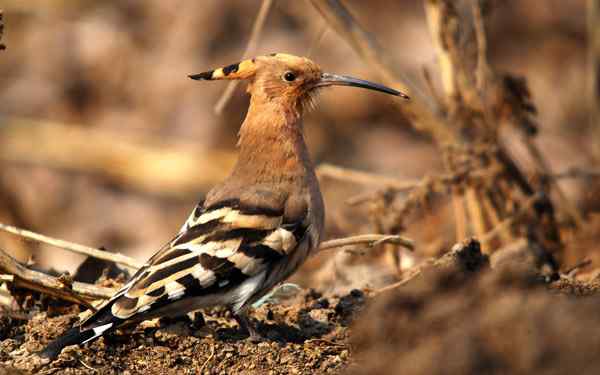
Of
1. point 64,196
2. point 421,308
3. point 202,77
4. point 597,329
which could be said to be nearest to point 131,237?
point 64,196

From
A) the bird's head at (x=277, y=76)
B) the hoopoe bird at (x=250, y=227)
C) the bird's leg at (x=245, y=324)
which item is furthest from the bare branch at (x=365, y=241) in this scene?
the bird's head at (x=277, y=76)

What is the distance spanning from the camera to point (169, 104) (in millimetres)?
8578

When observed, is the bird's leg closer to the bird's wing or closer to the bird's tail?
the bird's wing

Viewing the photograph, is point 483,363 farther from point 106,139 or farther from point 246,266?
point 106,139

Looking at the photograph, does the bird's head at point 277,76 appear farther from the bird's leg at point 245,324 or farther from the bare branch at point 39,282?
the bare branch at point 39,282

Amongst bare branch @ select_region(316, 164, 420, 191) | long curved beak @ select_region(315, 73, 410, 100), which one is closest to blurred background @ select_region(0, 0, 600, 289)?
bare branch @ select_region(316, 164, 420, 191)

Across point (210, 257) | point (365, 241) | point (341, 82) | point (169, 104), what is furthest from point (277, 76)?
point (169, 104)

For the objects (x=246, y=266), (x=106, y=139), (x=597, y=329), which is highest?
(x=106, y=139)

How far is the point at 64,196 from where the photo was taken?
8453mm

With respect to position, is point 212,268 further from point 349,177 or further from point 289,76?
point 349,177

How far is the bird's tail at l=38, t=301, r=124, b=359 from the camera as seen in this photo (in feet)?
11.5

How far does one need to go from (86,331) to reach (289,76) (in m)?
1.55

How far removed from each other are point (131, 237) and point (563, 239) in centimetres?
367

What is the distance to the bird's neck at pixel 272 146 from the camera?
14.4 feet
